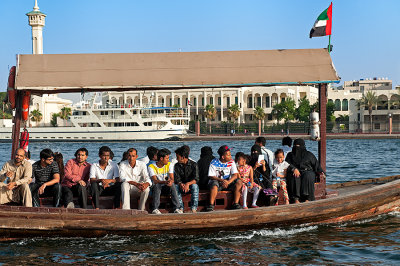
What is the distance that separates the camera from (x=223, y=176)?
31.5 feet

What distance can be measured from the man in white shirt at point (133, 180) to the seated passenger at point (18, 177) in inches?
57.1

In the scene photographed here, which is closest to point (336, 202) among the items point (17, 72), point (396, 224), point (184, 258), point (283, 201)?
point (283, 201)

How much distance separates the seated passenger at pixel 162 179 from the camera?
368 inches

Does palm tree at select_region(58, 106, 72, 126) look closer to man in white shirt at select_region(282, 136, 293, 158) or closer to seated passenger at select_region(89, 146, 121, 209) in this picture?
man in white shirt at select_region(282, 136, 293, 158)

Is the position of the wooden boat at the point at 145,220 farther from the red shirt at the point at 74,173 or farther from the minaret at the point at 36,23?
the minaret at the point at 36,23

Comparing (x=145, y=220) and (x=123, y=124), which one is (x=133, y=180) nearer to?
(x=145, y=220)

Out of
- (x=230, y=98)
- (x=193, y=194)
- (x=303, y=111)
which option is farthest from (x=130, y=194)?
(x=230, y=98)

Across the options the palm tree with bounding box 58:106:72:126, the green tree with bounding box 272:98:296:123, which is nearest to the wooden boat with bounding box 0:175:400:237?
the green tree with bounding box 272:98:296:123

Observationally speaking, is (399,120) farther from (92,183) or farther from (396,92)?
(92,183)

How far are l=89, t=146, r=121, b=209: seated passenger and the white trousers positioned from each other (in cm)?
13

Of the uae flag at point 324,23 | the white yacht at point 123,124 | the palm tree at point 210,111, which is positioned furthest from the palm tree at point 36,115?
the uae flag at point 324,23

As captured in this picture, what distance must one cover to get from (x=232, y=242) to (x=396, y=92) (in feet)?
257

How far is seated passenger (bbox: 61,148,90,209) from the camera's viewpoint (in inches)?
363

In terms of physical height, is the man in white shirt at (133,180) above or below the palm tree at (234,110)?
below
